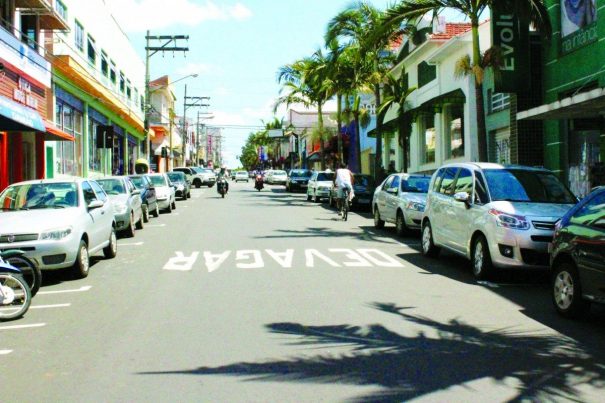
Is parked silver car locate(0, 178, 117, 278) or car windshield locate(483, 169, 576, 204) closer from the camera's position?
parked silver car locate(0, 178, 117, 278)

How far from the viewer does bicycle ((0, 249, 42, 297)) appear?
8.61 m

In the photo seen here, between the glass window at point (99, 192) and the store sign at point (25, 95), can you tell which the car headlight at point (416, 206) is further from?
the store sign at point (25, 95)

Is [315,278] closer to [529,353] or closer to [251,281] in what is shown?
[251,281]

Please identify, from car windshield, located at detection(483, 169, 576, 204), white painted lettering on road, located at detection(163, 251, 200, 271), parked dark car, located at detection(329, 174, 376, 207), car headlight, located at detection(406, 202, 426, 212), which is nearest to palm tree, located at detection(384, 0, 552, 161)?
car headlight, located at detection(406, 202, 426, 212)

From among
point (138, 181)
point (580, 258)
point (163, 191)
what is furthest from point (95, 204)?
point (163, 191)

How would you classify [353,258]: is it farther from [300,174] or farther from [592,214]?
[300,174]

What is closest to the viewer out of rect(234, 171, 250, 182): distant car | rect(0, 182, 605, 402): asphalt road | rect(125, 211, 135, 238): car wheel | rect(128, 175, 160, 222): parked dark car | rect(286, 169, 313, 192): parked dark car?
rect(0, 182, 605, 402): asphalt road

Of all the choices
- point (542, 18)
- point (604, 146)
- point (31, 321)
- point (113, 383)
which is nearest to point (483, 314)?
point (113, 383)

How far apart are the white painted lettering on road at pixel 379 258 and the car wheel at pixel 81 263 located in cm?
486

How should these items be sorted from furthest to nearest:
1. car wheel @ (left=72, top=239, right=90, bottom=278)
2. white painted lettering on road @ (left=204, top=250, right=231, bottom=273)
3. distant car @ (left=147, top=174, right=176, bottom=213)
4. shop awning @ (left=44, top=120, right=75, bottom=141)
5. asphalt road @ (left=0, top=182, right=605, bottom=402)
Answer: distant car @ (left=147, top=174, right=176, bottom=213) → shop awning @ (left=44, top=120, right=75, bottom=141) → white painted lettering on road @ (left=204, top=250, right=231, bottom=273) → car wheel @ (left=72, top=239, right=90, bottom=278) → asphalt road @ (left=0, top=182, right=605, bottom=402)

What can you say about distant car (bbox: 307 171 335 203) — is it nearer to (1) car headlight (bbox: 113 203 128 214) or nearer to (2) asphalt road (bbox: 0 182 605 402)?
(1) car headlight (bbox: 113 203 128 214)

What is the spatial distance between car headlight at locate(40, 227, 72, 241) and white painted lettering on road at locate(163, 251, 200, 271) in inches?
78.8

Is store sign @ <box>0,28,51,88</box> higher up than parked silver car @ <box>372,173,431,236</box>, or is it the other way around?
store sign @ <box>0,28,51,88</box>

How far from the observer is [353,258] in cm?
1269
